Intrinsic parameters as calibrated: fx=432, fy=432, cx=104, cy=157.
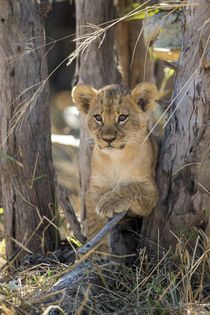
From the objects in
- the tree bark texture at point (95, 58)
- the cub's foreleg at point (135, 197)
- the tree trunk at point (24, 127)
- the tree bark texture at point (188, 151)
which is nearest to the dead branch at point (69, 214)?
the tree trunk at point (24, 127)

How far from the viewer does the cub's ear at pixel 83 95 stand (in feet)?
9.84

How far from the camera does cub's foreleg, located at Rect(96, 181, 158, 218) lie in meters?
2.73

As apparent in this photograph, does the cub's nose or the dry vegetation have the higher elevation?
the cub's nose

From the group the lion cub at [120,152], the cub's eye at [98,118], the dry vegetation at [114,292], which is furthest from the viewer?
the cub's eye at [98,118]

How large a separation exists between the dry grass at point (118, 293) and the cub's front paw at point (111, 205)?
1.08 ft

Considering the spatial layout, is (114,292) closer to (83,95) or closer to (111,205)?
(111,205)

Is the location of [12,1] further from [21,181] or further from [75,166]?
[75,166]

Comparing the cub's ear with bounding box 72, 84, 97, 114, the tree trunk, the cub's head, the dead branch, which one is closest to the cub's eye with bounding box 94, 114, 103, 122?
the cub's head

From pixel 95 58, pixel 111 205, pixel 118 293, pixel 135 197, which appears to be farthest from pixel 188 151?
pixel 95 58

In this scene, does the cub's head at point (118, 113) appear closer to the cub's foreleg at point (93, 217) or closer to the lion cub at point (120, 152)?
the lion cub at point (120, 152)

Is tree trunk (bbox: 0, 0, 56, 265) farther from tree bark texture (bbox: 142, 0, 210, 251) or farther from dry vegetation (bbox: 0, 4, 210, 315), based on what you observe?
tree bark texture (bbox: 142, 0, 210, 251)

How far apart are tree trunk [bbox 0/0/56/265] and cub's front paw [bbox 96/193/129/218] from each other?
0.54 metres

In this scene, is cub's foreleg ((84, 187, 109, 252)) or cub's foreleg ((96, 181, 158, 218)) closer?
cub's foreleg ((96, 181, 158, 218))

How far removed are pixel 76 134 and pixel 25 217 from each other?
2788mm
